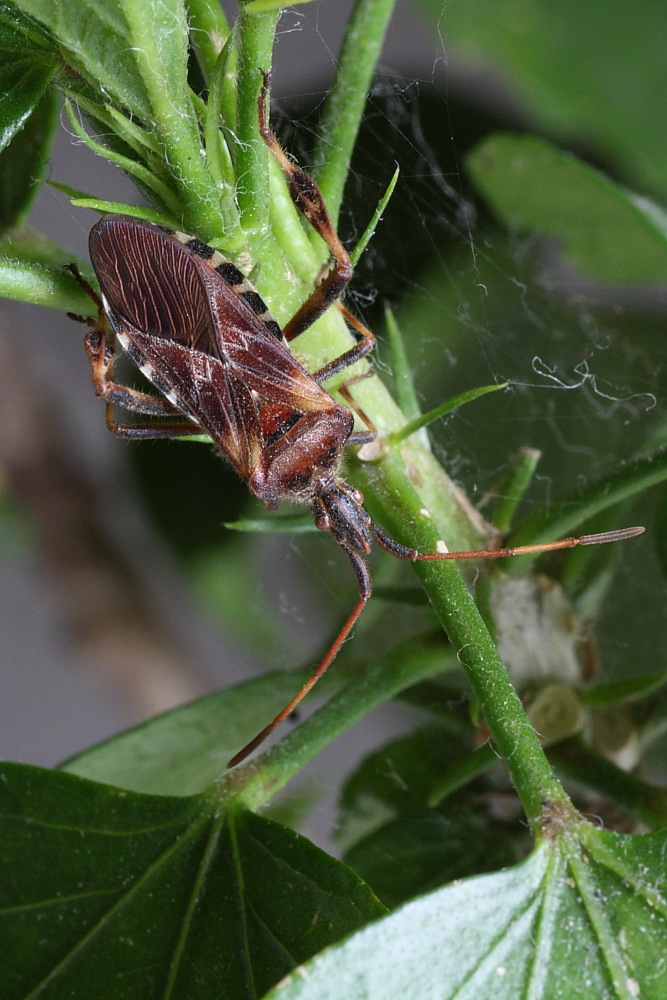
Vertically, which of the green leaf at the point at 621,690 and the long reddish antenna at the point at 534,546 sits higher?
the long reddish antenna at the point at 534,546

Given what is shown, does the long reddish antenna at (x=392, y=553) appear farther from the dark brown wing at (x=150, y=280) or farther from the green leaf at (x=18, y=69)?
the green leaf at (x=18, y=69)

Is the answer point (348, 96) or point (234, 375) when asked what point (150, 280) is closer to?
point (234, 375)

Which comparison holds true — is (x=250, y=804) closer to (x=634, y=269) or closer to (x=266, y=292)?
(x=266, y=292)

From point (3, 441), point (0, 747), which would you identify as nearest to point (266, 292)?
point (3, 441)

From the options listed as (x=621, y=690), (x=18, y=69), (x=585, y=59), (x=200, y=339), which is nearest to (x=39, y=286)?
(x=18, y=69)

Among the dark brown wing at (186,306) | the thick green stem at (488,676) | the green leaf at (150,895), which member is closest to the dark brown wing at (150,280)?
the dark brown wing at (186,306)

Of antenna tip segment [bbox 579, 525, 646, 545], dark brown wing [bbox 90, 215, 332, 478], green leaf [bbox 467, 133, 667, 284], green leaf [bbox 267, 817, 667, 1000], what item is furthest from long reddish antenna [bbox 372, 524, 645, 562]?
green leaf [bbox 467, 133, 667, 284]

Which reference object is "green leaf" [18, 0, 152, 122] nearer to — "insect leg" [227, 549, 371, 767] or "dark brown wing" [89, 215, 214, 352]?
"dark brown wing" [89, 215, 214, 352]
